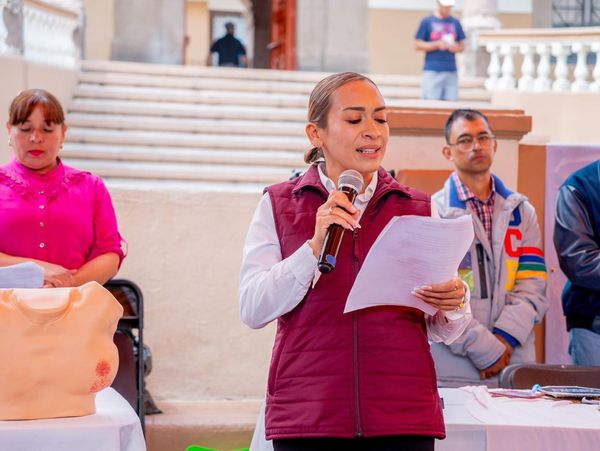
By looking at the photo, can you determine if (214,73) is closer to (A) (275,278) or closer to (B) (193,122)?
(B) (193,122)

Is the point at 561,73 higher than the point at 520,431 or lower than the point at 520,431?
higher

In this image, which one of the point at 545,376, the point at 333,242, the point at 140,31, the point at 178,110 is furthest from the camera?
the point at 140,31

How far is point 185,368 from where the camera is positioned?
713cm

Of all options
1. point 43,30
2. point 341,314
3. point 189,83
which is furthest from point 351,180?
point 189,83

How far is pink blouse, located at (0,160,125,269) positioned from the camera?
14.9 ft

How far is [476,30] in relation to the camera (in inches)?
584

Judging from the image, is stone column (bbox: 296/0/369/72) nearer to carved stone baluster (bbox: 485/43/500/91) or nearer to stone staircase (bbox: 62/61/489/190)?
stone staircase (bbox: 62/61/489/190)

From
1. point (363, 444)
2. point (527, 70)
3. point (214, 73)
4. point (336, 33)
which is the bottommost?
point (363, 444)

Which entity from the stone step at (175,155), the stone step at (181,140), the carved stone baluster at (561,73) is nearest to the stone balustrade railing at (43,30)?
the stone step at (181,140)

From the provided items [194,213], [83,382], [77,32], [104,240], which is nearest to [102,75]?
[77,32]

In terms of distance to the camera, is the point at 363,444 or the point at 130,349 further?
the point at 130,349

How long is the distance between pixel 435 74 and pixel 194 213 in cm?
477

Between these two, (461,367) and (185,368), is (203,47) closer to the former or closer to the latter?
(185,368)

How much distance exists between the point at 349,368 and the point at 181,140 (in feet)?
28.5
